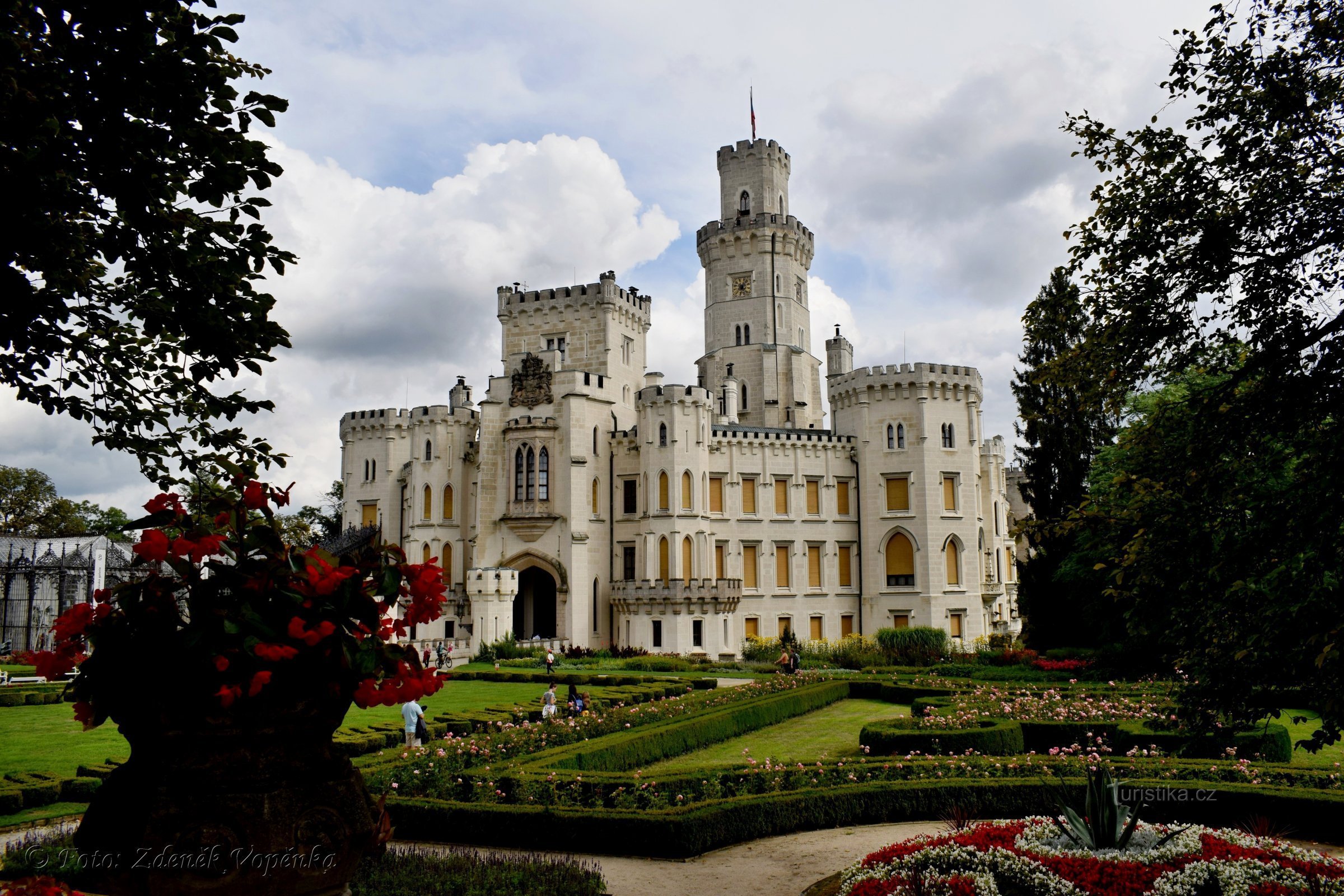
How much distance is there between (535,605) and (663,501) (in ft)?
29.6

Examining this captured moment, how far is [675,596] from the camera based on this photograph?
4259 centimetres

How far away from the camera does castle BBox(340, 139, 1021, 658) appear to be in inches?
1734

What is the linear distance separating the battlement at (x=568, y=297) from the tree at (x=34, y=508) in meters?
28.8

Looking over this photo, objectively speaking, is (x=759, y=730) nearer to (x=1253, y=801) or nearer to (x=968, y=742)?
(x=968, y=742)

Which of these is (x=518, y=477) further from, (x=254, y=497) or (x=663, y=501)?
(x=254, y=497)

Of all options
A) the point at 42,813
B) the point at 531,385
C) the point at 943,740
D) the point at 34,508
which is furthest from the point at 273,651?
the point at 34,508

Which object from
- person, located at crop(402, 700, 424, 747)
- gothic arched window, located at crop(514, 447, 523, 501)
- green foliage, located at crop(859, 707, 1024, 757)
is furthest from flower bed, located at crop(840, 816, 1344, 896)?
gothic arched window, located at crop(514, 447, 523, 501)

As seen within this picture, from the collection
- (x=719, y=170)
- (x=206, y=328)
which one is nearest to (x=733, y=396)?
(x=719, y=170)

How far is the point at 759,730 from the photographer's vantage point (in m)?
21.6

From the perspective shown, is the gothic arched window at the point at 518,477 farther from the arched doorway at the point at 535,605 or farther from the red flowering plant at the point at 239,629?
the red flowering plant at the point at 239,629

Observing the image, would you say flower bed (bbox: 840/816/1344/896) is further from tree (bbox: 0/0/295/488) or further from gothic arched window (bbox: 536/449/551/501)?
gothic arched window (bbox: 536/449/551/501)

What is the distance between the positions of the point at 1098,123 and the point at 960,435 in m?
39.5

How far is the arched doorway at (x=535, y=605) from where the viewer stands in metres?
47.1

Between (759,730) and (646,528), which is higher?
(646,528)
